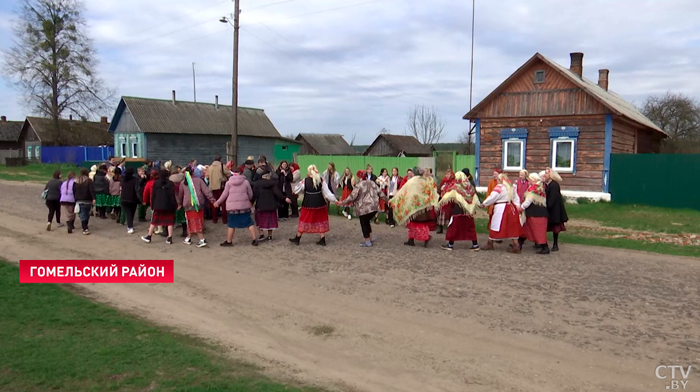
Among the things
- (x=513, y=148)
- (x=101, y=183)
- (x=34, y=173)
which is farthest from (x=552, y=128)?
(x=34, y=173)

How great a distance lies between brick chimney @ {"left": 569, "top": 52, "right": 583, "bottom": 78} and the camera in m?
24.0

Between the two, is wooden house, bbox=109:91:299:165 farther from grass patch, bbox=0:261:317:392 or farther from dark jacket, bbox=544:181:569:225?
grass patch, bbox=0:261:317:392

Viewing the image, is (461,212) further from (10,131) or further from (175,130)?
(10,131)

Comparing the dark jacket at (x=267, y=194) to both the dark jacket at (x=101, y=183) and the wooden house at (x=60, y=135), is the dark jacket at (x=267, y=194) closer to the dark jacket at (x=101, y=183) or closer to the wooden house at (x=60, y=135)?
the dark jacket at (x=101, y=183)

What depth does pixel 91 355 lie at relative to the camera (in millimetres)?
4996

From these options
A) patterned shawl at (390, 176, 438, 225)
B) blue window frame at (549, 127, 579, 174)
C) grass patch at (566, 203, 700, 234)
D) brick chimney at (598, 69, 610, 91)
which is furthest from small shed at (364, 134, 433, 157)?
patterned shawl at (390, 176, 438, 225)

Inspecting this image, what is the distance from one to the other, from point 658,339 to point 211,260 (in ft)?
23.4

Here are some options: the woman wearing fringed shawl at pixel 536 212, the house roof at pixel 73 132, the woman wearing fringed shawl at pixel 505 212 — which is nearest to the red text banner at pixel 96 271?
the woman wearing fringed shawl at pixel 505 212

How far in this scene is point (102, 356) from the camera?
16.3 feet

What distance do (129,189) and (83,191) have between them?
989 mm

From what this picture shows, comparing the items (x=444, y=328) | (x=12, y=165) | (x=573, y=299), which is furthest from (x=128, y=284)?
(x=12, y=165)

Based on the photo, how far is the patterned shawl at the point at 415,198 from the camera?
10.8m

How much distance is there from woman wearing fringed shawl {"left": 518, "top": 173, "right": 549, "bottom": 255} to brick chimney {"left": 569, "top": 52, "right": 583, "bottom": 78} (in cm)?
1600

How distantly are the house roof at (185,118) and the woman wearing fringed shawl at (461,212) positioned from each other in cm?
3141
